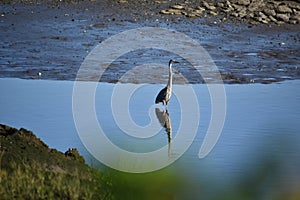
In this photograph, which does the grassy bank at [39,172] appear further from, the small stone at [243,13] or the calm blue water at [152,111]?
the small stone at [243,13]

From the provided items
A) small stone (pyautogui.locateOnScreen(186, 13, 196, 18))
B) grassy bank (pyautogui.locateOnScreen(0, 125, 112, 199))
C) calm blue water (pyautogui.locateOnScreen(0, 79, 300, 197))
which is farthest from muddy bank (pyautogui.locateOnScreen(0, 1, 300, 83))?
grassy bank (pyautogui.locateOnScreen(0, 125, 112, 199))

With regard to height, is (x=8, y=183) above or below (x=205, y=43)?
below

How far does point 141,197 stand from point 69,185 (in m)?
2.30

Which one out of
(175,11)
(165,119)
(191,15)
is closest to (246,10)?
(191,15)

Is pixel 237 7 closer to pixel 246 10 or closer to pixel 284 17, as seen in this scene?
pixel 246 10

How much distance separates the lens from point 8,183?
4691 millimetres

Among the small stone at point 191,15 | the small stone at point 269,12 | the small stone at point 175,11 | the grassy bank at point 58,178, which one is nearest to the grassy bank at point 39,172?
the grassy bank at point 58,178

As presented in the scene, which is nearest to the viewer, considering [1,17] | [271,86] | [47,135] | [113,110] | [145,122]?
[47,135]

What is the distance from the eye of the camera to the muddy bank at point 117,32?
12539 mm

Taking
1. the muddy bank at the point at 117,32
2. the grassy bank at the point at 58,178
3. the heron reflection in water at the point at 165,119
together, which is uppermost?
the muddy bank at the point at 117,32

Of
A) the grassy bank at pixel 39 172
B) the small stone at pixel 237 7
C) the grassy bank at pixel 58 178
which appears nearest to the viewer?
the grassy bank at pixel 58 178

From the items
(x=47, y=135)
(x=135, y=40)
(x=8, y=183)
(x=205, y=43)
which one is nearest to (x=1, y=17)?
(x=135, y=40)

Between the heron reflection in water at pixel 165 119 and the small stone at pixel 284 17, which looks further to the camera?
the small stone at pixel 284 17

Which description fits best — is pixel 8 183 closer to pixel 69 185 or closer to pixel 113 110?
pixel 69 185
